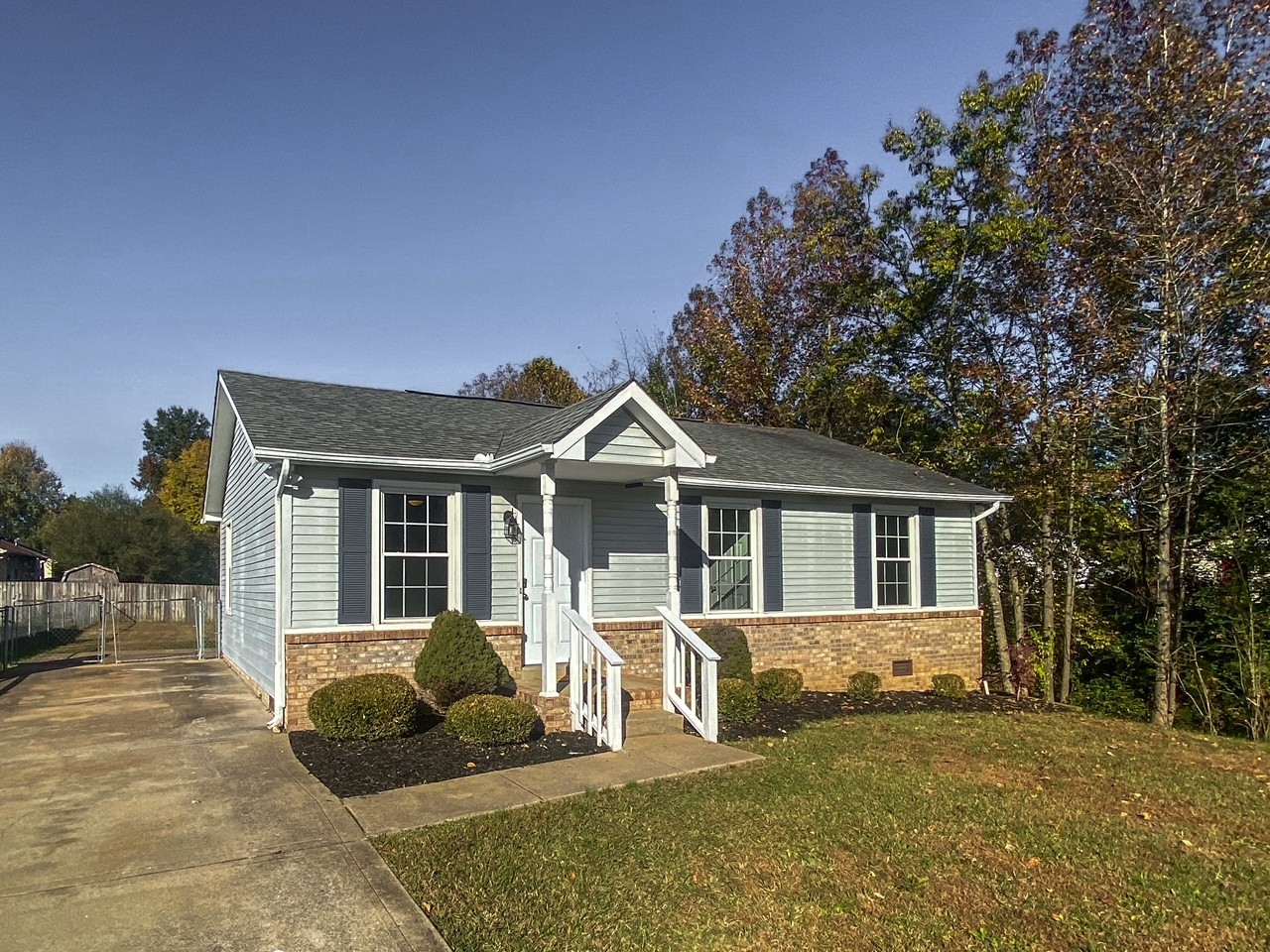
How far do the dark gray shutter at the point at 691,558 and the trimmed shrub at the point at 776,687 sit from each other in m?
1.32

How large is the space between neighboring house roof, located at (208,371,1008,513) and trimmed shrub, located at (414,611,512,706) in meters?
1.92

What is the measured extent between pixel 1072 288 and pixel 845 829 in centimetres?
1220

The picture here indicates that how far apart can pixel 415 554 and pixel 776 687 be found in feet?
15.7

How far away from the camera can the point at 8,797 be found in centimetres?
649

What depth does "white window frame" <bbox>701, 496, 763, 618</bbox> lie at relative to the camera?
11.9 metres

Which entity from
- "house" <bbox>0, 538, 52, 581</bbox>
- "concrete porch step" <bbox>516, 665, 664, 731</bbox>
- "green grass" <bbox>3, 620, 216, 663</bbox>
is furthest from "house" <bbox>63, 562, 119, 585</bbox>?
"concrete porch step" <bbox>516, 665, 664, 731</bbox>

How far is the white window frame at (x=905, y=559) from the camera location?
13477 millimetres

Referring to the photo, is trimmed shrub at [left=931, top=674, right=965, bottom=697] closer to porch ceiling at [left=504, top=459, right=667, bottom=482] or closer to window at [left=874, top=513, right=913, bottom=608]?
window at [left=874, top=513, right=913, bottom=608]

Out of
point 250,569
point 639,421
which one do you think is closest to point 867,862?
point 639,421

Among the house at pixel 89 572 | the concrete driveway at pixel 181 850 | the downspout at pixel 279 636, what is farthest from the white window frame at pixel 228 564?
the house at pixel 89 572

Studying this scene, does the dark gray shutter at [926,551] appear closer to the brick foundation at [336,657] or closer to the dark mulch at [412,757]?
the dark mulch at [412,757]

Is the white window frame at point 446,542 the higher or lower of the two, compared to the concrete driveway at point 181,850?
higher

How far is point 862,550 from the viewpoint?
43.9 feet

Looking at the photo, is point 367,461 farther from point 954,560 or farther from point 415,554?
point 954,560
